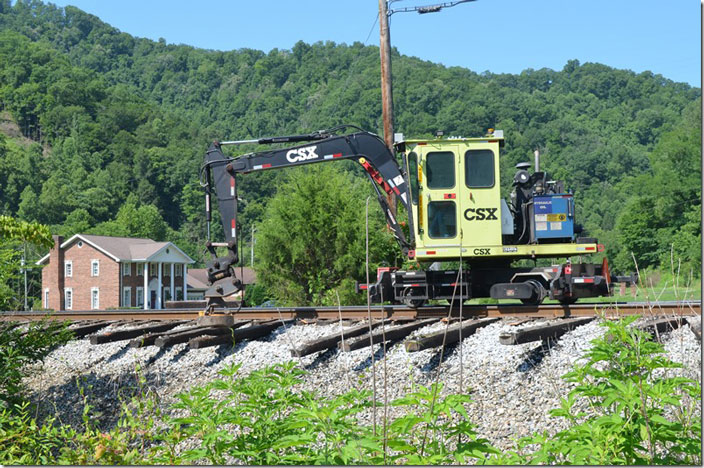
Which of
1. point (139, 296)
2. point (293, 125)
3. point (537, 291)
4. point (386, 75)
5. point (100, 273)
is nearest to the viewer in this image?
point (537, 291)

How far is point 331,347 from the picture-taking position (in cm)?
913

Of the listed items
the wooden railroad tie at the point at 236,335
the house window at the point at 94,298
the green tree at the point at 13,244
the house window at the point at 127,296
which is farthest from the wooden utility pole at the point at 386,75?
the house window at the point at 94,298

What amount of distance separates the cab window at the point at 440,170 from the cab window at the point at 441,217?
0.32 m

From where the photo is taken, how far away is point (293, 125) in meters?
127

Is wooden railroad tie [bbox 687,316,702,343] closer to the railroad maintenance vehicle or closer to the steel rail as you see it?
the steel rail

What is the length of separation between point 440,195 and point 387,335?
12.6 ft

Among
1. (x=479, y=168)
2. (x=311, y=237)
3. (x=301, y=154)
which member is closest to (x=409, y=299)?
(x=479, y=168)

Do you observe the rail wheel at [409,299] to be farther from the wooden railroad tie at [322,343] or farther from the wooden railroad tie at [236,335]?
the wooden railroad tie at [322,343]

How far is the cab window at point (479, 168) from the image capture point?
484 inches

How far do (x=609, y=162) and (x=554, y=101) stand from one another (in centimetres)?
1431

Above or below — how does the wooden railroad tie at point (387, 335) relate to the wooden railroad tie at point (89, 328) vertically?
above

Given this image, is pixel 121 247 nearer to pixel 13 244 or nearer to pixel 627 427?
pixel 13 244

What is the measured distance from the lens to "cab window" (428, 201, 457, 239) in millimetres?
12352

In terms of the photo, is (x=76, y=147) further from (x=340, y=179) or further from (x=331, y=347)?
(x=331, y=347)
